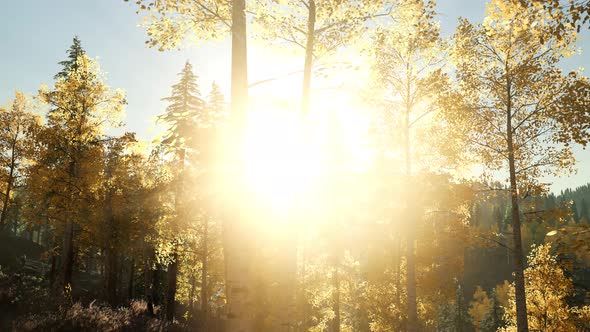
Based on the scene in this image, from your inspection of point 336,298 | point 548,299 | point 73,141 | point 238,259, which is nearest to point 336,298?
point 336,298

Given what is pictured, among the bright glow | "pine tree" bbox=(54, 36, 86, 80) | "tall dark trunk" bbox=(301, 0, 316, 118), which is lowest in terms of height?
the bright glow

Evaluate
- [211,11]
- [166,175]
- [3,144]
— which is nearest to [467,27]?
[211,11]

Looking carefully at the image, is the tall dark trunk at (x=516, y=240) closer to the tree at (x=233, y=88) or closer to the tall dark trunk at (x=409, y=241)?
the tall dark trunk at (x=409, y=241)

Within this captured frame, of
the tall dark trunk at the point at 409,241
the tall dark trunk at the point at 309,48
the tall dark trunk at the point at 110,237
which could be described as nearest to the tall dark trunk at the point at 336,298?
the tall dark trunk at the point at 409,241

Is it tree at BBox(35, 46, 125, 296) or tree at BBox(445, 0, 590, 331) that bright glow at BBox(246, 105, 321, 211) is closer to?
tree at BBox(445, 0, 590, 331)

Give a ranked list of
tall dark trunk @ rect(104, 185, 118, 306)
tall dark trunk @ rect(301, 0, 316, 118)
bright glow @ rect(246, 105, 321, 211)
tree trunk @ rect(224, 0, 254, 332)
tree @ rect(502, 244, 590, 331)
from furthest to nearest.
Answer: tall dark trunk @ rect(104, 185, 118, 306) → tree @ rect(502, 244, 590, 331) → tall dark trunk @ rect(301, 0, 316, 118) → bright glow @ rect(246, 105, 321, 211) → tree trunk @ rect(224, 0, 254, 332)

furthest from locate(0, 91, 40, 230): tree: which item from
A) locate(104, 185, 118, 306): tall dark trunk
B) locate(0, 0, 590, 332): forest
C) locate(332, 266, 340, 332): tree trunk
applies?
locate(332, 266, 340, 332): tree trunk

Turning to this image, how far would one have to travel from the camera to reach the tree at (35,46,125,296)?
1811 cm

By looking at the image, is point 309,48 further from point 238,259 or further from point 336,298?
point 336,298

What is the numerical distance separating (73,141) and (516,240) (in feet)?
60.2

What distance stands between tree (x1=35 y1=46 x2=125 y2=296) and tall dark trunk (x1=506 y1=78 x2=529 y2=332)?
55.4 ft

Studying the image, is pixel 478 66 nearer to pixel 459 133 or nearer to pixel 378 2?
pixel 459 133

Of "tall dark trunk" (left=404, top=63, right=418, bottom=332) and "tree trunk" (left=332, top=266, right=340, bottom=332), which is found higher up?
"tall dark trunk" (left=404, top=63, right=418, bottom=332)

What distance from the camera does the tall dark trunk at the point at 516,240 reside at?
1070 cm
